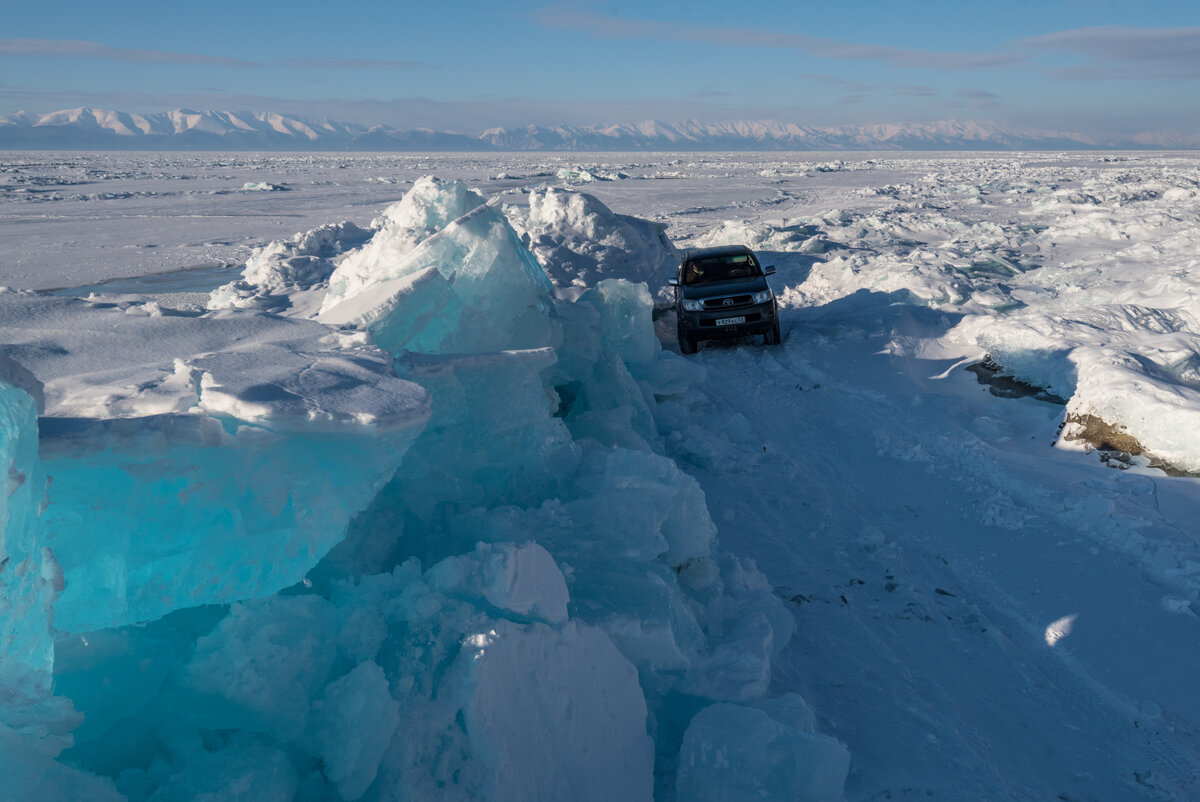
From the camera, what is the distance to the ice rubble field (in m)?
2.56

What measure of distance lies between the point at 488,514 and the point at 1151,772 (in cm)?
341

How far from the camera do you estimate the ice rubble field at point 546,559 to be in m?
2.56

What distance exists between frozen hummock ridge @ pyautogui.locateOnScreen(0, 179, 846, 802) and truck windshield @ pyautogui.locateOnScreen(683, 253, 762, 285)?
7357mm

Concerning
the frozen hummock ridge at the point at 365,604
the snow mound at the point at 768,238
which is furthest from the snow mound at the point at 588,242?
the frozen hummock ridge at the point at 365,604

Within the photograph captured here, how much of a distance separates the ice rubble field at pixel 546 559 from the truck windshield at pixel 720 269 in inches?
122

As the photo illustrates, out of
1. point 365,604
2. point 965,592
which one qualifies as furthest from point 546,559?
point 965,592

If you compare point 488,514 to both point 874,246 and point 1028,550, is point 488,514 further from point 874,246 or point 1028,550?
point 874,246

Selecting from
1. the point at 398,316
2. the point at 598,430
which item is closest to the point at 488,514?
the point at 398,316

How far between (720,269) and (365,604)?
9.22m

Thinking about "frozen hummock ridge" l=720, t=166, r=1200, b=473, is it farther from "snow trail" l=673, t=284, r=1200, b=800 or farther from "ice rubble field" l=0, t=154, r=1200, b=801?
"snow trail" l=673, t=284, r=1200, b=800

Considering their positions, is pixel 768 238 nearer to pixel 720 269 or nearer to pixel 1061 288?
pixel 1061 288

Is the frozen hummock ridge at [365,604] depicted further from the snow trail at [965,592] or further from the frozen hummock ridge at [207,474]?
the snow trail at [965,592]

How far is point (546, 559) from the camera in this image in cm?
319

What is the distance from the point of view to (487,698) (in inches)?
106
